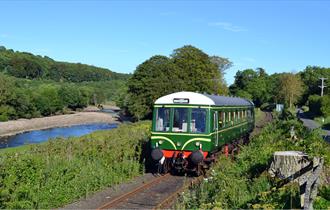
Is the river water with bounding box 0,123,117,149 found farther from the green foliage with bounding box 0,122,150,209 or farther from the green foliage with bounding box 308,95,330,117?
the green foliage with bounding box 308,95,330,117

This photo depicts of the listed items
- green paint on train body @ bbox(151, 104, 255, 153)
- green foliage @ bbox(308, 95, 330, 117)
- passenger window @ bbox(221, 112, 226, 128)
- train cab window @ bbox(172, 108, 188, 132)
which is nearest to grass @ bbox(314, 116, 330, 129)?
green foliage @ bbox(308, 95, 330, 117)

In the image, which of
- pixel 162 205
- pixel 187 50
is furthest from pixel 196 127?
pixel 187 50

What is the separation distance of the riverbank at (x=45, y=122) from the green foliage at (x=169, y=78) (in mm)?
19458

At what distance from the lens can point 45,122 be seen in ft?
298

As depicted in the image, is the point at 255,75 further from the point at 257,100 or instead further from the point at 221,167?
the point at 221,167

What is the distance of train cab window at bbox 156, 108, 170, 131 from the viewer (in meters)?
17.8

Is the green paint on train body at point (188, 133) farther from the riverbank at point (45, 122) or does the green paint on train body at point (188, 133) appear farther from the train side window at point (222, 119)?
the riverbank at point (45, 122)

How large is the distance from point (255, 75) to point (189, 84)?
230 ft

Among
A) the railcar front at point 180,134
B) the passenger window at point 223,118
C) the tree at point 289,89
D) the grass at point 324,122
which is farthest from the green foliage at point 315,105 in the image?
the railcar front at point 180,134

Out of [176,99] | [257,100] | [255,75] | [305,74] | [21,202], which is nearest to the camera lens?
[21,202]

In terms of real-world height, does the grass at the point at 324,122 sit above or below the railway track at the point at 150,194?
above

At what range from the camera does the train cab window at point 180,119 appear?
1761 centimetres

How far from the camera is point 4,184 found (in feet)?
37.8

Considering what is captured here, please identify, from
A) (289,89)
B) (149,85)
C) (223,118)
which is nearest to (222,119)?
(223,118)
